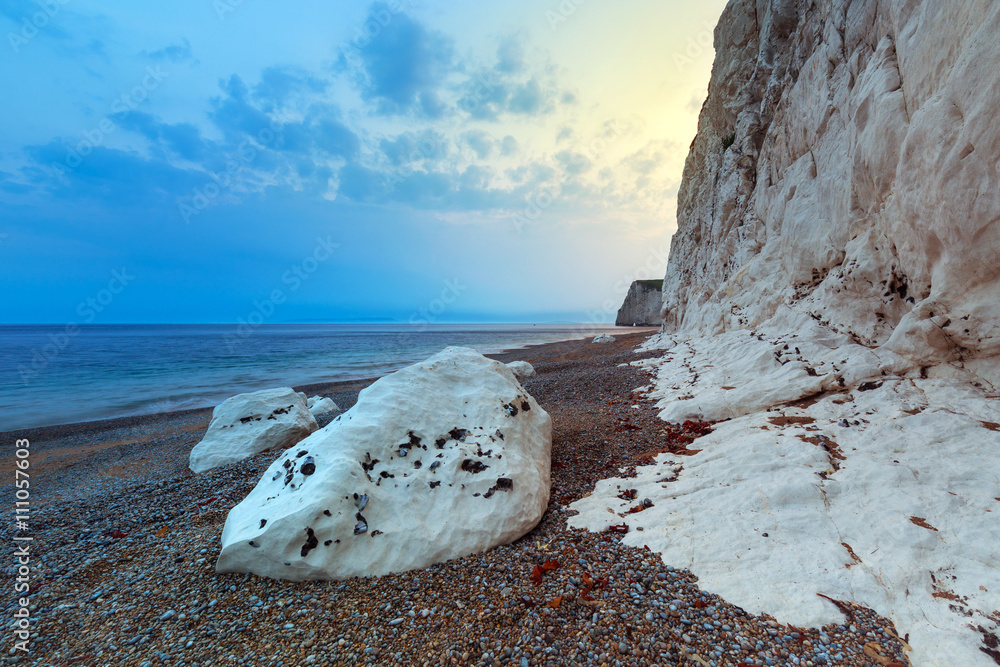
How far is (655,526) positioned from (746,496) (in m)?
1.12

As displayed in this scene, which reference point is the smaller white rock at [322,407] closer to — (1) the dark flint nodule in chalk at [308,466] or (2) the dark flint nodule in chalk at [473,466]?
(1) the dark flint nodule in chalk at [308,466]

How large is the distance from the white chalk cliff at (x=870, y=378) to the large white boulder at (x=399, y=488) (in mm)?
1199

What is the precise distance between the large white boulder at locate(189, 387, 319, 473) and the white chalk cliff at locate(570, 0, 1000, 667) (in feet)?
26.2

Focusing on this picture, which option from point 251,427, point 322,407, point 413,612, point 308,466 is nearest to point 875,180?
point 413,612

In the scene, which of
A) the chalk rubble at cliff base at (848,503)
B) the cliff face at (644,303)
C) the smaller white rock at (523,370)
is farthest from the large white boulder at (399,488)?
the cliff face at (644,303)

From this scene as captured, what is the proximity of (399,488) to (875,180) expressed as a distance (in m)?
9.49

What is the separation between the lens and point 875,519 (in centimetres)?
366

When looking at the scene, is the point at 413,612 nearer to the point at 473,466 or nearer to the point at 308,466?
the point at 473,466

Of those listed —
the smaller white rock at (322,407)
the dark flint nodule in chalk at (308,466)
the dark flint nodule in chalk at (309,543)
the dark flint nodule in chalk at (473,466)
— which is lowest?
the smaller white rock at (322,407)

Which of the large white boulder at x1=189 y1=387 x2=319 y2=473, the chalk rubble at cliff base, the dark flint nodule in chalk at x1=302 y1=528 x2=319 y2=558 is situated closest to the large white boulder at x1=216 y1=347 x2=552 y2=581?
the dark flint nodule in chalk at x1=302 y1=528 x2=319 y2=558

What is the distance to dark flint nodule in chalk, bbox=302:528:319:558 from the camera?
393cm

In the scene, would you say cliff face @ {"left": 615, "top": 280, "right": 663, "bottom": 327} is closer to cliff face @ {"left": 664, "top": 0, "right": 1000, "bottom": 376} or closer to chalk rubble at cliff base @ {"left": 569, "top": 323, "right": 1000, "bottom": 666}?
cliff face @ {"left": 664, "top": 0, "right": 1000, "bottom": 376}

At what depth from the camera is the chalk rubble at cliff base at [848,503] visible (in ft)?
9.70

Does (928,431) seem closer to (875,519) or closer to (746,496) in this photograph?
(875,519)
